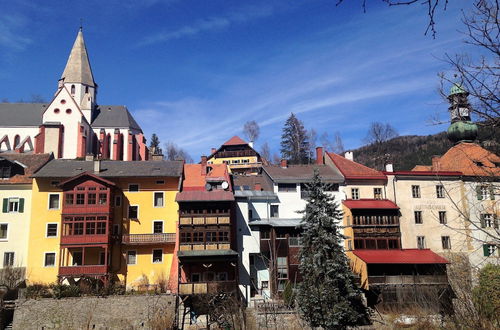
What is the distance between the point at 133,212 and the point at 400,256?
77.4 ft

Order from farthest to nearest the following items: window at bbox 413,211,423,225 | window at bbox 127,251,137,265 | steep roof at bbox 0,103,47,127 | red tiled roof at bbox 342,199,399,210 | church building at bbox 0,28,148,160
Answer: steep roof at bbox 0,103,47,127 < church building at bbox 0,28,148,160 < window at bbox 413,211,423,225 < red tiled roof at bbox 342,199,399,210 < window at bbox 127,251,137,265

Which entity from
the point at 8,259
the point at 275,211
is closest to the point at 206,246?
the point at 275,211

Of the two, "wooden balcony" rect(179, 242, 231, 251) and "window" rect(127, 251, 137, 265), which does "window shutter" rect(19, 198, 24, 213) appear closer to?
"window" rect(127, 251, 137, 265)

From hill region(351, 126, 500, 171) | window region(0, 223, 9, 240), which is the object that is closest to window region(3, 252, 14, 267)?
window region(0, 223, 9, 240)

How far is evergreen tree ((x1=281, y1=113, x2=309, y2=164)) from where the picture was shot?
257 ft

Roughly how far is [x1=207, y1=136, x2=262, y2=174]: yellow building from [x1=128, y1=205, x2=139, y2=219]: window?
110 ft

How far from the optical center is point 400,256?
36.4m

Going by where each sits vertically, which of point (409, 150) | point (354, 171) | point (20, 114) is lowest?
point (354, 171)

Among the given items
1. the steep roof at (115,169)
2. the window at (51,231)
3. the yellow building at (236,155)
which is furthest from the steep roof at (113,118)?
the window at (51,231)

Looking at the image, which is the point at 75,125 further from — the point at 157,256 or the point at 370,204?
the point at 370,204

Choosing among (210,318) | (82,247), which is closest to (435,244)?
(210,318)

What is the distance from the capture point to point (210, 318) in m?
32.0

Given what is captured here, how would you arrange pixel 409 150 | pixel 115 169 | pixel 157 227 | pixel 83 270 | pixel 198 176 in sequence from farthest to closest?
1. pixel 409 150
2. pixel 198 176
3. pixel 115 169
4. pixel 157 227
5. pixel 83 270

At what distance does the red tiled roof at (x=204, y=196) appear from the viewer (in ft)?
118
